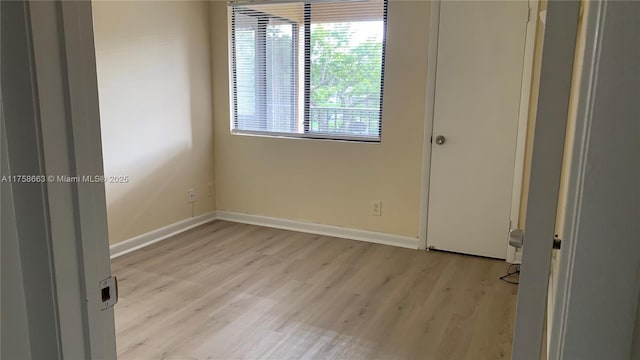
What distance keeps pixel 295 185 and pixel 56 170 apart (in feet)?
12.0

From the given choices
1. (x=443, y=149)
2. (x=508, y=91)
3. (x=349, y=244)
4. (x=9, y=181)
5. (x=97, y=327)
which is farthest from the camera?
(x=349, y=244)

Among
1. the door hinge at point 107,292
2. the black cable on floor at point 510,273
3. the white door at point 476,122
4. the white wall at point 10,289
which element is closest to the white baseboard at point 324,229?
the white door at point 476,122

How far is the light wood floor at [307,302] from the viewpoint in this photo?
241 cm

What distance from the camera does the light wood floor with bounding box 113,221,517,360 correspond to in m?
2.41

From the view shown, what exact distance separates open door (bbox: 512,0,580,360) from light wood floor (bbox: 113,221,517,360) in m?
1.59

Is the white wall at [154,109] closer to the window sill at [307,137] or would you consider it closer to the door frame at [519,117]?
the window sill at [307,137]

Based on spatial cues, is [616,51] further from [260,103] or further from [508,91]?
[260,103]

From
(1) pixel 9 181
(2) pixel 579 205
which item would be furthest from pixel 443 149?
(1) pixel 9 181

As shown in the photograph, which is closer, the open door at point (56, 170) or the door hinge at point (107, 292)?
the open door at point (56, 170)

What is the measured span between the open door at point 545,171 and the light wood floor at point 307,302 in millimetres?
1594

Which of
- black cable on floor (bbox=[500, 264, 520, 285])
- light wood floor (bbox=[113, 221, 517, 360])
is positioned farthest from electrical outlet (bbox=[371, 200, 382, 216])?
black cable on floor (bbox=[500, 264, 520, 285])

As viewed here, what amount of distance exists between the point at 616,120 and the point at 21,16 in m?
0.85

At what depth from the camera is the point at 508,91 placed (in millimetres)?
3449

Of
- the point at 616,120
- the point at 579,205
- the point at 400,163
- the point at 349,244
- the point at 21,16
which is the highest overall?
the point at 21,16
